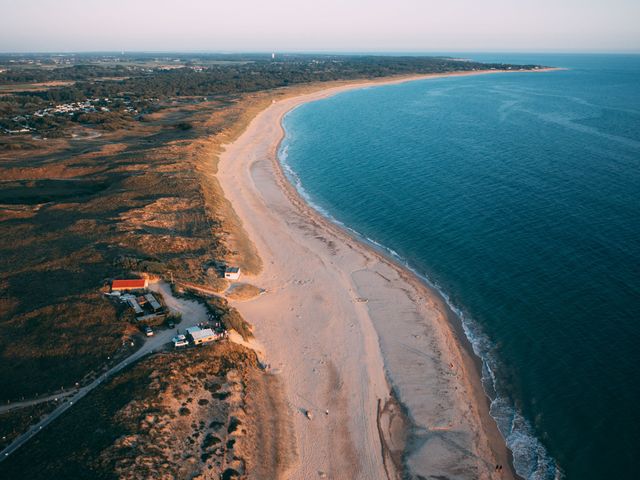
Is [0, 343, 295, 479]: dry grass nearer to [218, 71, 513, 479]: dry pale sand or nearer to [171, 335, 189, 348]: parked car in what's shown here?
[171, 335, 189, 348]: parked car

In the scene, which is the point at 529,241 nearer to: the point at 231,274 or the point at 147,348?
the point at 231,274

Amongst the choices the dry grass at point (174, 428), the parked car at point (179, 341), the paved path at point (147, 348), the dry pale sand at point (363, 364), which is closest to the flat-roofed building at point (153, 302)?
the paved path at point (147, 348)

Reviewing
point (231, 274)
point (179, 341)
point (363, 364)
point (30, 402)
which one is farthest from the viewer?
point (231, 274)

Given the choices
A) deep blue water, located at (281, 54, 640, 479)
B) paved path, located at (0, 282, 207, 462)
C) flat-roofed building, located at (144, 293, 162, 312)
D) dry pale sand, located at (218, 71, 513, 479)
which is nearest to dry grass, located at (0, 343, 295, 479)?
paved path, located at (0, 282, 207, 462)

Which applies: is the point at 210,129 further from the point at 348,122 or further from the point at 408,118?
the point at 408,118

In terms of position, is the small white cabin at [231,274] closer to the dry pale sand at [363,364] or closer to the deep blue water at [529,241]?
the dry pale sand at [363,364]

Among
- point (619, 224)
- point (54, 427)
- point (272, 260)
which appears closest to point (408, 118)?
point (619, 224)

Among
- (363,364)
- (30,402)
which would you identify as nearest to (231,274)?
(363,364)
